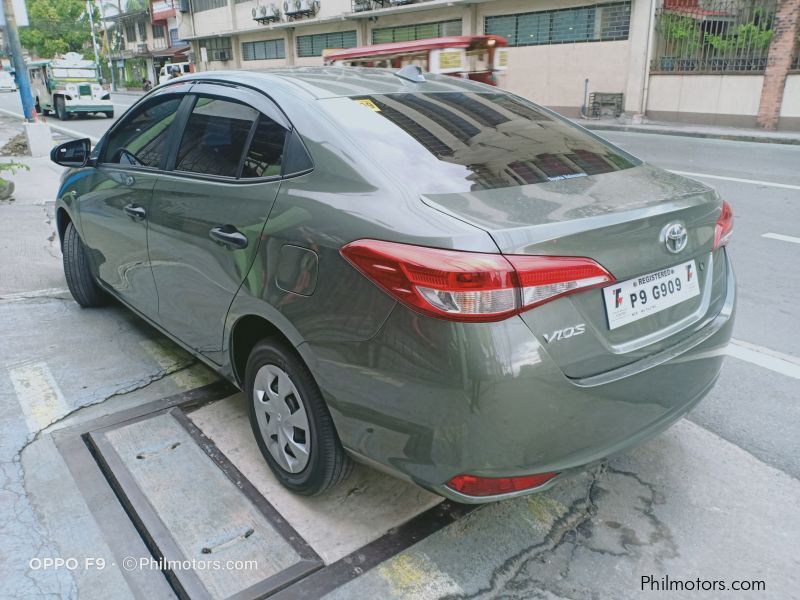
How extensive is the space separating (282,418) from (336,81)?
1.44m

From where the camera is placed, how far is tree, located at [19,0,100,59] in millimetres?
55000

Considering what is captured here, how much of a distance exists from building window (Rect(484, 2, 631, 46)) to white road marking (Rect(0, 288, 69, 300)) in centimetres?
1804

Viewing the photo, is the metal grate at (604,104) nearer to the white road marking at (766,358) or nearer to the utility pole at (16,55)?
the utility pole at (16,55)

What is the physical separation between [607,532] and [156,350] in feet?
9.24

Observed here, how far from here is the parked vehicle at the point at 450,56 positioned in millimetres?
9742

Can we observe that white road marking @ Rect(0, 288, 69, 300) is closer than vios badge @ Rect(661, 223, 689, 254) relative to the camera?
No

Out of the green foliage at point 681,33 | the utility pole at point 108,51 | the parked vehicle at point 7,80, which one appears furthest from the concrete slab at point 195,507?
the utility pole at point 108,51

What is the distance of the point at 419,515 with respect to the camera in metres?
2.54

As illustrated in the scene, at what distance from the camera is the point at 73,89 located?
22.8 meters

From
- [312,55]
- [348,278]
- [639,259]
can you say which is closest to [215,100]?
[348,278]

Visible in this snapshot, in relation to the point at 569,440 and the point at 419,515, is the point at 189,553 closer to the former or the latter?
the point at 419,515

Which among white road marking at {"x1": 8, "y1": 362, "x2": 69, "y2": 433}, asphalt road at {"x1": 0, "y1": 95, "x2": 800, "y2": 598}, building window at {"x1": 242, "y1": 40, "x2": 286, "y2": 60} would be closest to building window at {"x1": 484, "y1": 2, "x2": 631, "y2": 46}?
building window at {"x1": 242, "y1": 40, "x2": 286, "y2": 60}

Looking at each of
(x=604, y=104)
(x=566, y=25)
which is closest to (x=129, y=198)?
(x=604, y=104)

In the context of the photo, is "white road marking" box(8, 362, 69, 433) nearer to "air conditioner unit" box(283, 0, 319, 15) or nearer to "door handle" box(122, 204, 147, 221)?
"door handle" box(122, 204, 147, 221)
